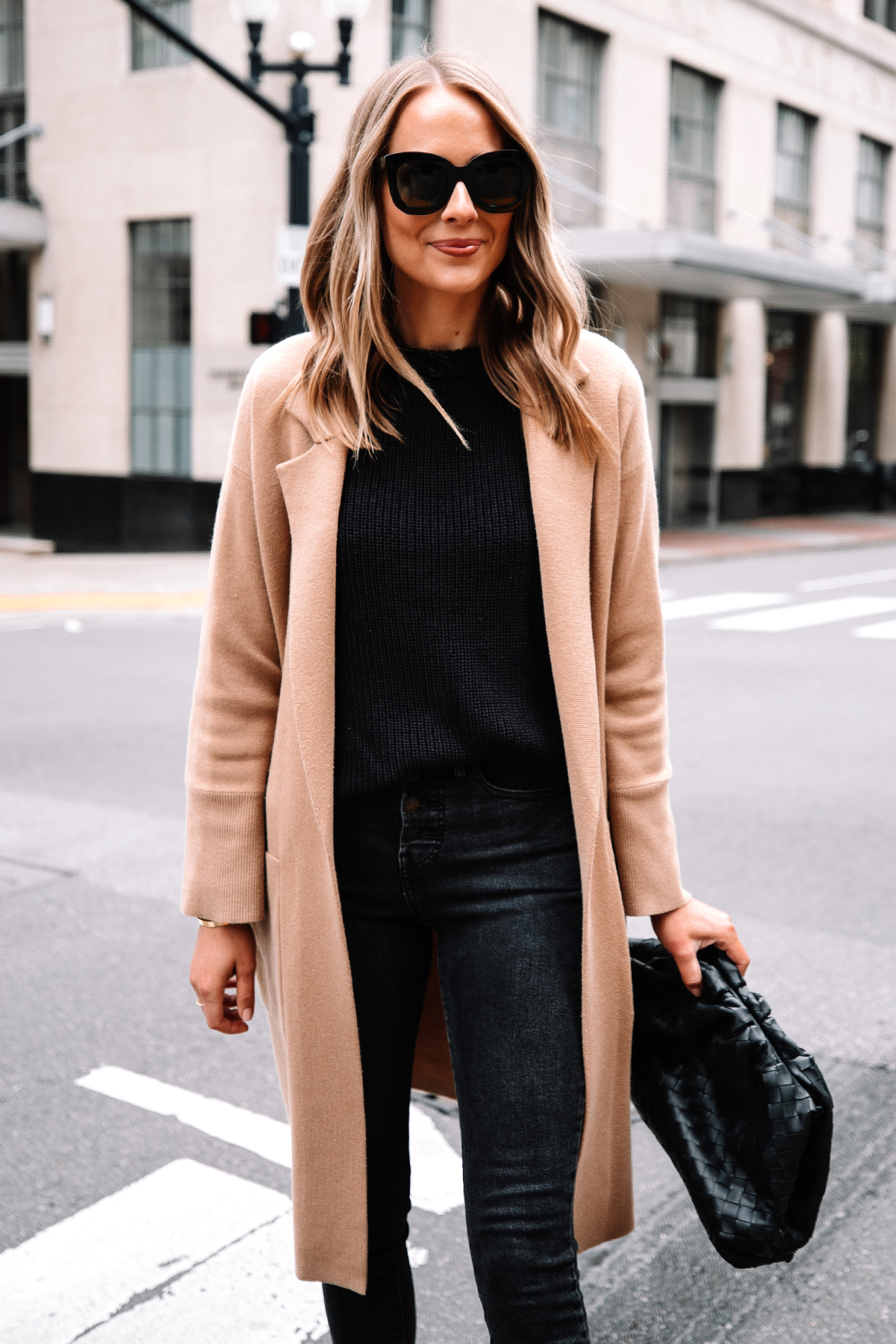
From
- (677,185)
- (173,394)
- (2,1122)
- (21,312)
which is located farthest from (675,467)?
(2,1122)

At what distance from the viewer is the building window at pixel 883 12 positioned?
98.5 ft

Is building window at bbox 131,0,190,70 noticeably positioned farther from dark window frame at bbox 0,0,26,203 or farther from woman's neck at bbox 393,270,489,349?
woman's neck at bbox 393,270,489,349

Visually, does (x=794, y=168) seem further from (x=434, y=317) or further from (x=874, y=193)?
(x=434, y=317)

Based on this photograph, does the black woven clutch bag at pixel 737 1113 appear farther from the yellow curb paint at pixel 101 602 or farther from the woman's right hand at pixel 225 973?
the yellow curb paint at pixel 101 602

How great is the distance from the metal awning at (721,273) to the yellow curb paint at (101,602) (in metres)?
6.26

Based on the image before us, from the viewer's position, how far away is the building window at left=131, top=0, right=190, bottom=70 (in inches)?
741

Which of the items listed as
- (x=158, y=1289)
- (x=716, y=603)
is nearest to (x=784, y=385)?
(x=716, y=603)

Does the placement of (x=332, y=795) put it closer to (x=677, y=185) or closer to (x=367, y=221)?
(x=367, y=221)

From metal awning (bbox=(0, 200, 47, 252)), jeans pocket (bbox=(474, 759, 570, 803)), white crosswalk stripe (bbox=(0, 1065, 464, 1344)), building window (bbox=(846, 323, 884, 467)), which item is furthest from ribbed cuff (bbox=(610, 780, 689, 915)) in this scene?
building window (bbox=(846, 323, 884, 467))

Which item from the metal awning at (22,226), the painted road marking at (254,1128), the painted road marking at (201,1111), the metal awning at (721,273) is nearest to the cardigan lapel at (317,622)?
the painted road marking at (254,1128)

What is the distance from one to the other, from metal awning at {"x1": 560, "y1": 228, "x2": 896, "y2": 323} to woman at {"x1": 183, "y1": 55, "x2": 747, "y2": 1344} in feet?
49.7

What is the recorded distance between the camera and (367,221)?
1941 millimetres

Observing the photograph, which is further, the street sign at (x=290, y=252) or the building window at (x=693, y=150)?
the building window at (x=693, y=150)

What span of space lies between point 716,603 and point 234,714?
12507mm
